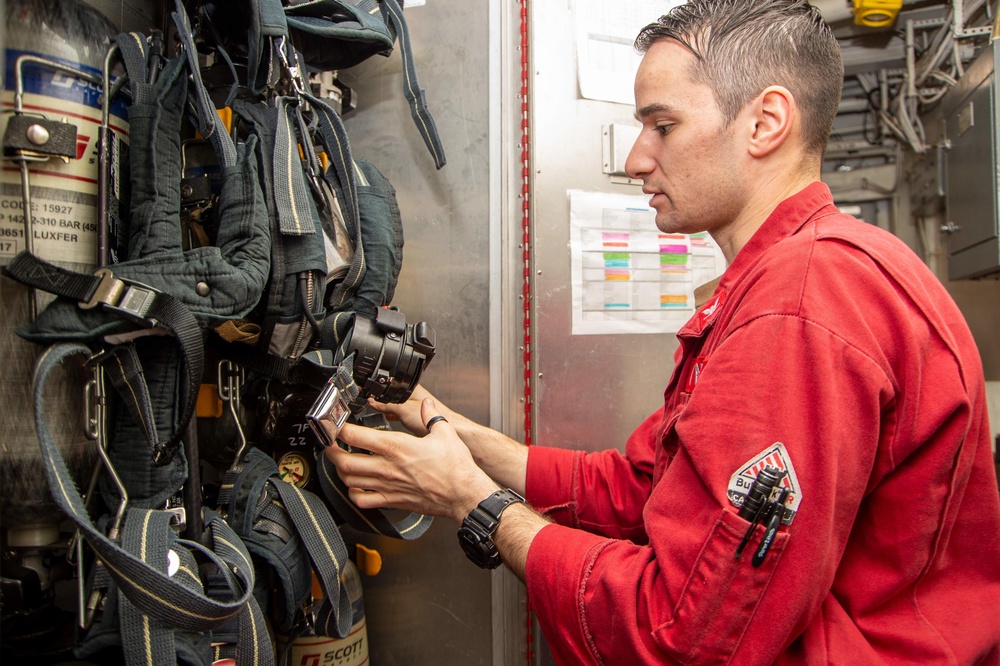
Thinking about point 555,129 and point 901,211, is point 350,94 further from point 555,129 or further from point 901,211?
point 901,211

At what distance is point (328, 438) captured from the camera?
1.00 metres

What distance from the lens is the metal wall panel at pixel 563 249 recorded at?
5.53 feet

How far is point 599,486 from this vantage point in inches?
55.5

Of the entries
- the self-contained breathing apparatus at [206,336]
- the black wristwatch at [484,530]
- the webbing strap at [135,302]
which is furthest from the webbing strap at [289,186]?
the black wristwatch at [484,530]

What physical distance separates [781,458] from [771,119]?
59 cm

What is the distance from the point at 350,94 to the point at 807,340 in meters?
1.35

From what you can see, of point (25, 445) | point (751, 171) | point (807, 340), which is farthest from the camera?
point (751, 171)

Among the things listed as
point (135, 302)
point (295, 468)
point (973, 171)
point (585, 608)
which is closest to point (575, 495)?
point (585, 608)

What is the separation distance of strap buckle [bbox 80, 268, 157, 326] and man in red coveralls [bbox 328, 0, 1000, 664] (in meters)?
0.37

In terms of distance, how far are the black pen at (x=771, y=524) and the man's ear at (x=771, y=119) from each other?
595 mm

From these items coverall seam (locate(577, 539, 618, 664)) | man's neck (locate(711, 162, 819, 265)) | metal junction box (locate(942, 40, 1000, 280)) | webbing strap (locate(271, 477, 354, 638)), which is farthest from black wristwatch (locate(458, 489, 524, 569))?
metal junction box (locate(942, 40, 1000, 280))

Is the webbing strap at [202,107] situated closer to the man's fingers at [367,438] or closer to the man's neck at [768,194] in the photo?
the man's fingers at [367,438]

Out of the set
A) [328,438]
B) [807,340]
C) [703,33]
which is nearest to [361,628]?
[328,438]

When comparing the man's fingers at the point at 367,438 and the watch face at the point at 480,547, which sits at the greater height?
the man's fingers at the point at 367,438
